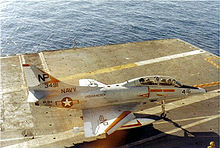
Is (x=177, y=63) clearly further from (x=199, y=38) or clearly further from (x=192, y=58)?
(x=199, y=38)

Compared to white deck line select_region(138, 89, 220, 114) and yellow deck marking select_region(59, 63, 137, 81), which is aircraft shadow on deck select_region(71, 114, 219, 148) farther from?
yellow deck marking select_region(59, 63, 137, 81)

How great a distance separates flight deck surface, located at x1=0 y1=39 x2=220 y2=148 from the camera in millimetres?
17422

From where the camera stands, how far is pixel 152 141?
1728 centimetres

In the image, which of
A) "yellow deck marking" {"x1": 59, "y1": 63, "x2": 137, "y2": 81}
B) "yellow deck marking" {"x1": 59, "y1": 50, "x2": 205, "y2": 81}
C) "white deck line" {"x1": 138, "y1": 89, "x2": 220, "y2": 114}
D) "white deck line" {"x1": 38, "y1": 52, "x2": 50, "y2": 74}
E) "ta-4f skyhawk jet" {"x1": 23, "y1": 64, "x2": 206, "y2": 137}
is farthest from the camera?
"white deck line" {"x1": 38, "y1": 52, "x2": 50, "y2": 74}

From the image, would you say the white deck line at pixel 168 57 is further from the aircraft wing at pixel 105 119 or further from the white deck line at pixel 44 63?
the aircraft wing at pixel 105 119

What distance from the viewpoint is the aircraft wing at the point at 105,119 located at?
1585 cm

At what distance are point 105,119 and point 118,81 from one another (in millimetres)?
9139

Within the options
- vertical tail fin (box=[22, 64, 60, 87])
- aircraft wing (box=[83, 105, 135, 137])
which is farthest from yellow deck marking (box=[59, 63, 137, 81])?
aircraft wing (box=[83, 105, 135, 137])

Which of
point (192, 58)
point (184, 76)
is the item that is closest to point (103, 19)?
point (192, 58)

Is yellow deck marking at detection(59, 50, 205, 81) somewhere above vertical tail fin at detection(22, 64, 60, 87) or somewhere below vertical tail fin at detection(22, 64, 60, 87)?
above

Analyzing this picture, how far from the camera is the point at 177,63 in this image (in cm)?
3034

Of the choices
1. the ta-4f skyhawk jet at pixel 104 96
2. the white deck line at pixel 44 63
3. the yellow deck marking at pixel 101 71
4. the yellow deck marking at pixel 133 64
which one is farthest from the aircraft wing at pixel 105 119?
the white deck line at pixel 44 63

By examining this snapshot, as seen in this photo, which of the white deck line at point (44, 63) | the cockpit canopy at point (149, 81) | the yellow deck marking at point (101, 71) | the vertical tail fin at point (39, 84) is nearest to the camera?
the vertical tail fin at point (39, 84)

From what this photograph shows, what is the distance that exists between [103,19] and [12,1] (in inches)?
1258
